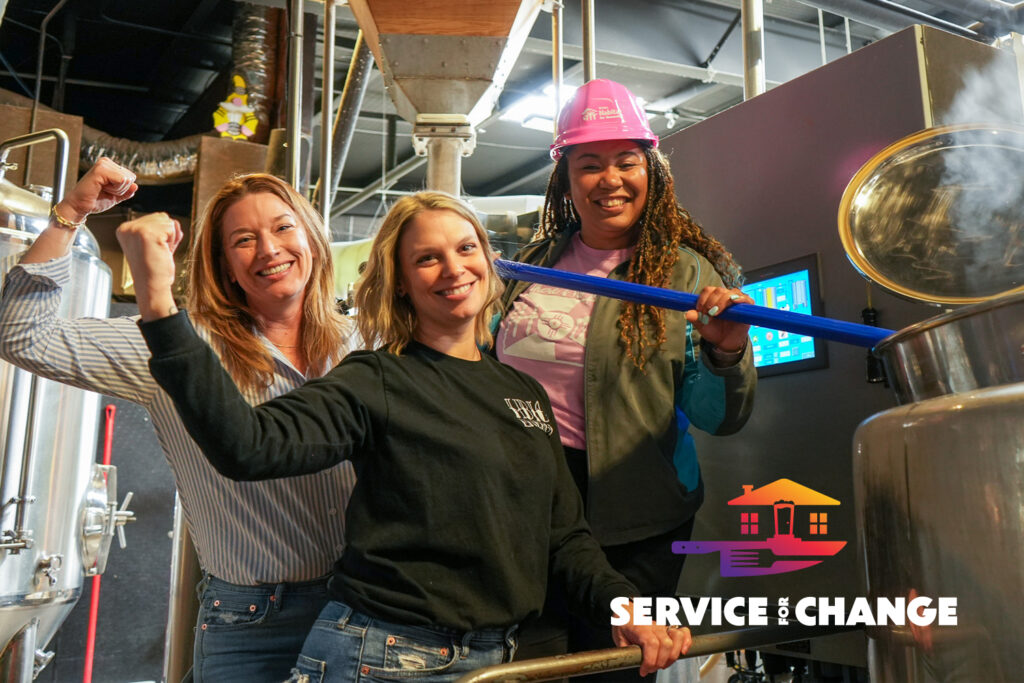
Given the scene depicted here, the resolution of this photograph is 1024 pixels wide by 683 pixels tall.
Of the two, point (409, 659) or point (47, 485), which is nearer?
point (409, 659)

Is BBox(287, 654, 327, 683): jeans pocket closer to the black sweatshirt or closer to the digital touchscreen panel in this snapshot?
the black sweatshirt

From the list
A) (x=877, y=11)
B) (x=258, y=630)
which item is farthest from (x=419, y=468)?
(x=877, y=11)

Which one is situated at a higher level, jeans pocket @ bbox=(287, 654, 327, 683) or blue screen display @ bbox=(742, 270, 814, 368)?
blue screen display @ bbox=(742, 270, 814, 368)

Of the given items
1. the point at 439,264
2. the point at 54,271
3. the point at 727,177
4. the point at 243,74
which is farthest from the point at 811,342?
the point at 243,74

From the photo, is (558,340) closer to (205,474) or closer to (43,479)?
(205,474)

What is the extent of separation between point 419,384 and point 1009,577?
0.72 metres

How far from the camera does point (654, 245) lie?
168 centimetres

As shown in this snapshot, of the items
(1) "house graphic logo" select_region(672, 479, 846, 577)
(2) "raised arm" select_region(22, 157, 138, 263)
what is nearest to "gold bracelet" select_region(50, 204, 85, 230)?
(2) "raised arm" select_region(22, 157, 138, 263)

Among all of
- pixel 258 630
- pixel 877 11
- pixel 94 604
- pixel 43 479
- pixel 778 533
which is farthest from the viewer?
pixel 94 604

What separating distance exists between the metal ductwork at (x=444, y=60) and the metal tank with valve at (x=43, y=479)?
1.12 metres

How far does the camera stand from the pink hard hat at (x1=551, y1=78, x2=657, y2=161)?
1.70 metres

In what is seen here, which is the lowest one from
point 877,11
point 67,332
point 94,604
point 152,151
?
point 94,604

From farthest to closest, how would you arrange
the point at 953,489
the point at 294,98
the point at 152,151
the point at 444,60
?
the point at 152,151, the point at 294,98, the point at 444,60, the point at 953,489

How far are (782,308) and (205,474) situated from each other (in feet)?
4.37
